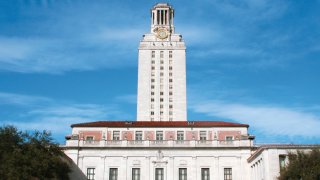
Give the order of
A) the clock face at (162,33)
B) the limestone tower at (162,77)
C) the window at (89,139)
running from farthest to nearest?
the clock face at (162,33) < the limestone tower at (162,77) < the window at (89,139)

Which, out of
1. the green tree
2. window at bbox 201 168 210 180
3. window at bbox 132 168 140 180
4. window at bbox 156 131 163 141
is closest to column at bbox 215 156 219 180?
window at bbox 201 168 210 180

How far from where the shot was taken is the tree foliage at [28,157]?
54.9 metres

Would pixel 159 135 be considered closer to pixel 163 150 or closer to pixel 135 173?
pixel 163 150

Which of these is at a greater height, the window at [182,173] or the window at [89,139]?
the window at [89,139]

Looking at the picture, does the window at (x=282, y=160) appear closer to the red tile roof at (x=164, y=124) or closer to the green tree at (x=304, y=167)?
the green tree at (x=304, y=167)

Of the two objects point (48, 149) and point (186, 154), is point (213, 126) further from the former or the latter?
point (48, 149)

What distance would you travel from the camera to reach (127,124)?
7594 centimetres

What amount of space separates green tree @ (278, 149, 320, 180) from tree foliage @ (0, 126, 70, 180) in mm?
25507

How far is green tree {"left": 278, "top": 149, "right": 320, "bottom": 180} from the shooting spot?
50.6 metres

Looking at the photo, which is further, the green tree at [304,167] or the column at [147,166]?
the column at [147,166]

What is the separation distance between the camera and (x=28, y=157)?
56250 millimetres

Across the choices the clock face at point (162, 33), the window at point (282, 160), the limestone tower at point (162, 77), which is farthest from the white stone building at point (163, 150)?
the clock face at point (162, 33)

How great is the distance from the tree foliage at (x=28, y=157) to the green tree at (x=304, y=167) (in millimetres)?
25507

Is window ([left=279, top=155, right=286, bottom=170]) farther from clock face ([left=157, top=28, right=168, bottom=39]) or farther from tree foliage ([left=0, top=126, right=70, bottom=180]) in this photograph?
clock face ([left=157, top=28, right=168, bottom=39])
